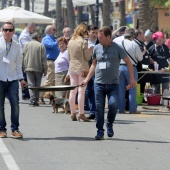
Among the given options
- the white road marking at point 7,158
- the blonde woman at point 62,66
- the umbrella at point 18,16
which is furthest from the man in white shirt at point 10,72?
the umbrella at point 18,16

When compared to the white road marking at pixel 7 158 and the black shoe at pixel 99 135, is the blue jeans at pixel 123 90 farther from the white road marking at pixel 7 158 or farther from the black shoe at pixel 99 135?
the white road marking at pixel 7 158

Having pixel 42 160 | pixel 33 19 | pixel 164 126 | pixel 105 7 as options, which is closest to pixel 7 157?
pixel 42 160

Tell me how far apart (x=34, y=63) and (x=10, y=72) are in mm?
6829

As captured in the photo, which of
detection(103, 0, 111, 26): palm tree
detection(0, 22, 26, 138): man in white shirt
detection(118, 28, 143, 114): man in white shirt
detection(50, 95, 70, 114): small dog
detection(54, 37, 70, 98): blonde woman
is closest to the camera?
detection(0, 22, 26, 138): man in white shirt

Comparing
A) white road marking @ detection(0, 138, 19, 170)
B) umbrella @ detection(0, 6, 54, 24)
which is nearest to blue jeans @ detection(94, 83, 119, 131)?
white road marking @ detection(0, 138, 19, 170)

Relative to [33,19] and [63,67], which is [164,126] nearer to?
[63,67]

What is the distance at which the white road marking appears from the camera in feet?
33.7

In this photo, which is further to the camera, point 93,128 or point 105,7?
point 105,7

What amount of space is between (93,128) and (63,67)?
4330 mm

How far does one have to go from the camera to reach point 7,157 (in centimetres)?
1107

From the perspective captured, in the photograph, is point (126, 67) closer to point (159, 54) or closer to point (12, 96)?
point (159, 54)

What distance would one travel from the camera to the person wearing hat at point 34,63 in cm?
1969

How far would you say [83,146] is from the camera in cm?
1235

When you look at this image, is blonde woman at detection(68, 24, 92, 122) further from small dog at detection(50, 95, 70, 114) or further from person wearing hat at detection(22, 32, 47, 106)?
person wearing hat at detection(22, 32, 47, 106)
